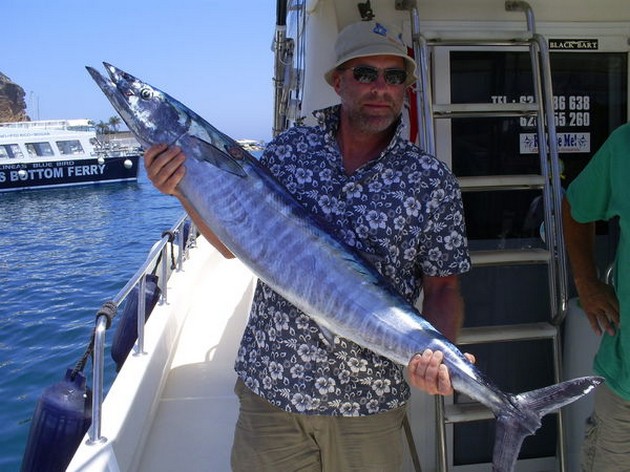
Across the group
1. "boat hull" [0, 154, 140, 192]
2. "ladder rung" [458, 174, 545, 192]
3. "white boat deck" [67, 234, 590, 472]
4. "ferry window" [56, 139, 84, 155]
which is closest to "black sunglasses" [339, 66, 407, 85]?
"ladder rung" [458, 174, 545, 192]

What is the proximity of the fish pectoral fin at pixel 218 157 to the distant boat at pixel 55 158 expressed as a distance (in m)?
35.3

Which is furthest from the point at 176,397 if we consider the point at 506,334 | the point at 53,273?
the point at 53,273

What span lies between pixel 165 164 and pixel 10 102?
10752 cm

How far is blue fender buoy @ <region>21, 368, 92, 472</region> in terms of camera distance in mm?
3086

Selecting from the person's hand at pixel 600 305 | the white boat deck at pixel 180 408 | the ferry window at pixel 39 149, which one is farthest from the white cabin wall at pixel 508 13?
the ferry window at pixel 39 149

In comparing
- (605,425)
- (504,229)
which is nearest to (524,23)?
(504,229)

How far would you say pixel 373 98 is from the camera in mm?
1969

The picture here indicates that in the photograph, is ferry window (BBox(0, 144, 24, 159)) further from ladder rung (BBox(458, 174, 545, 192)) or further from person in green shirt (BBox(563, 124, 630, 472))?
person in green shirt (BBox(563, 124, 630, 472))

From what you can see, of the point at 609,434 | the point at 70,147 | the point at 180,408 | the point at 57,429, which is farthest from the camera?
the point at 70,147

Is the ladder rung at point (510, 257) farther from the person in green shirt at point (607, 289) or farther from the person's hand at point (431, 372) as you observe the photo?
the person's hand at point (431, 372)

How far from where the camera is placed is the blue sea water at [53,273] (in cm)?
751

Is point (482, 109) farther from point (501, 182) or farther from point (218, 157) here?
point (218, 157)

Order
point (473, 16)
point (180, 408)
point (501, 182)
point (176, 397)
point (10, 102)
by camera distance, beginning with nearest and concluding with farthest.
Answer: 1. point (501, 182)
2. point (473, 16)
3. point (180, 408)
4. point (176, 397)
5. point (10, 102)

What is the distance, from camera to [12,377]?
7.68m
